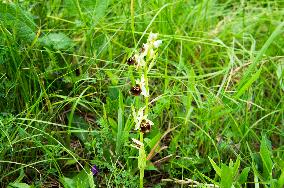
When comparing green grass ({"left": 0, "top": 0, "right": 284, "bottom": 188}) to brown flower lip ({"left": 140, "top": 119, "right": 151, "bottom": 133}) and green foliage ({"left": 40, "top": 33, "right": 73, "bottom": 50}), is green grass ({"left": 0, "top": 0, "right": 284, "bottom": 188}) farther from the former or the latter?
brown flower lip ({"left": 140, "top": 119, "right": 151, "bottom": 133})

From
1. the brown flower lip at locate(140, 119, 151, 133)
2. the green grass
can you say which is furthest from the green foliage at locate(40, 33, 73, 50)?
the brown flower lip at locate(140, 119, 151, 133)

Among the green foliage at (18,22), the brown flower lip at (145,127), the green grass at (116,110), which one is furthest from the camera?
the green foliage at (18,22)

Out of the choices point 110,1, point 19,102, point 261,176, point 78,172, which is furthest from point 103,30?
point 261,176

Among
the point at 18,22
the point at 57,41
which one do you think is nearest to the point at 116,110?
the point at 57,41

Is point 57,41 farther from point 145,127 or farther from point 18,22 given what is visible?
point 145,127

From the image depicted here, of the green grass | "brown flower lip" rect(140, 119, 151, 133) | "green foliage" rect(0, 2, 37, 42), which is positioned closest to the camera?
"brown flower lip" rect(140, 119, 151, 133)

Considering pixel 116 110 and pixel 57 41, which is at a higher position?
pixel 57 41

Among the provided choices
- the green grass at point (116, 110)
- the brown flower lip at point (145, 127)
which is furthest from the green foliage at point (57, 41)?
the brown flower lip at point (145, 127)

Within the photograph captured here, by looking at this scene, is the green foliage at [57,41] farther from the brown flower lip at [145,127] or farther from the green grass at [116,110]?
the brown flower lip at [145,127]

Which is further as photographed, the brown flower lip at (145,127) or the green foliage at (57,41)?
the green foliage at (57,41)
